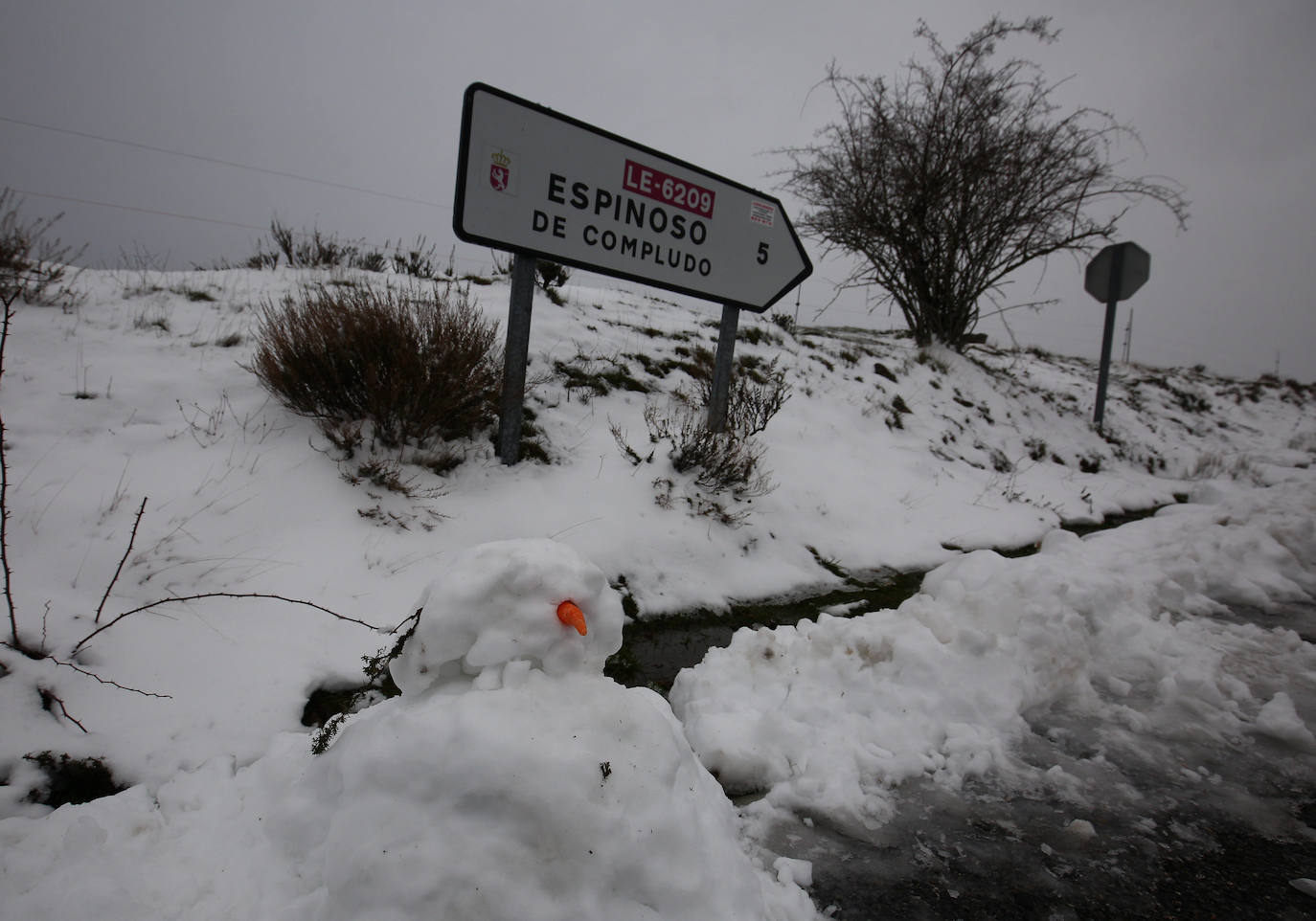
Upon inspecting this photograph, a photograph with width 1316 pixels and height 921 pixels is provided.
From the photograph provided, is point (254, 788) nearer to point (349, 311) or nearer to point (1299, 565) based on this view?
Result: point (349, 311)

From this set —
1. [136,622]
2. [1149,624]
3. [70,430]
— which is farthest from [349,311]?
[1149,624]

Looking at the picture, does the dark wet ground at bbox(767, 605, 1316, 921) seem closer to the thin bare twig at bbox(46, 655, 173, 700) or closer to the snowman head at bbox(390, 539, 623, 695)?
the snowman head at bbox(390, 539, 623, 695)

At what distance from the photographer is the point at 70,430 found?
259 cm

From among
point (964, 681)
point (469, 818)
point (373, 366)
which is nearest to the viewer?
point (469, 818)

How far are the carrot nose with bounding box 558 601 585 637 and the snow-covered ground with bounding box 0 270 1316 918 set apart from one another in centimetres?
4

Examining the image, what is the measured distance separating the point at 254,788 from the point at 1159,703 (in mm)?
3089

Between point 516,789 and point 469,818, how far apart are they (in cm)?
10

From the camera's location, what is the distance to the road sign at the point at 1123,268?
8.12 m

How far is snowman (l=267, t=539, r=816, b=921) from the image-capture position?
1.01 metres

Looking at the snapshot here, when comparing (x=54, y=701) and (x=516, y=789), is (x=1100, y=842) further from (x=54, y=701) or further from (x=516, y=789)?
(x=54, y=701)

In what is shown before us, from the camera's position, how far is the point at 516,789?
1.06m

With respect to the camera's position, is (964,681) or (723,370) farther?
(723,370)

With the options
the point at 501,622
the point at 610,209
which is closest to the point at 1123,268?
the point at 610,209

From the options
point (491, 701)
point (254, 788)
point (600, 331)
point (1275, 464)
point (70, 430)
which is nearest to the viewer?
point (491, 701)
